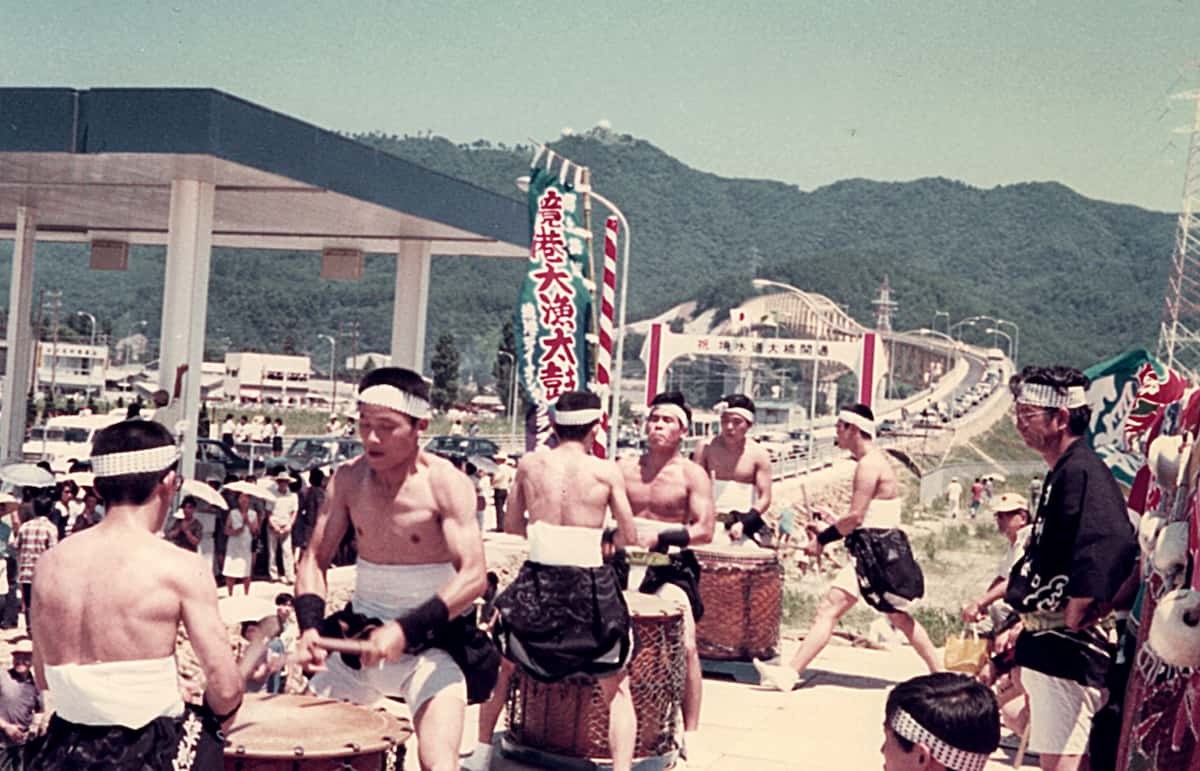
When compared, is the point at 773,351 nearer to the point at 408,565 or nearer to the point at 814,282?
the point at 408,565

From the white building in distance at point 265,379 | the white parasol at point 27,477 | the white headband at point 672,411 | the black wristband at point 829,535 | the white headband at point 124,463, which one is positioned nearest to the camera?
the white headband at point 124,463

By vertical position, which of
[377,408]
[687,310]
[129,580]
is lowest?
[129,580]

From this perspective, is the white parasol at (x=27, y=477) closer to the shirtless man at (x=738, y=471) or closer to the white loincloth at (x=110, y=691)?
the shirtless man at (x=738, y=471)

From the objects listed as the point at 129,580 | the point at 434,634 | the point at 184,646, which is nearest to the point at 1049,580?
the point at 434,634

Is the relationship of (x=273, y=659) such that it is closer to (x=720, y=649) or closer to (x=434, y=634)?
(x=434, y=634)

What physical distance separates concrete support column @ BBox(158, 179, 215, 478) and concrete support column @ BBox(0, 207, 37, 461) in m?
6.88

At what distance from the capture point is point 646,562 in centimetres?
863

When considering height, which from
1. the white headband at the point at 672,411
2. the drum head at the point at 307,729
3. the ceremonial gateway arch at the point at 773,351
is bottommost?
the drum head at the point at 307,729

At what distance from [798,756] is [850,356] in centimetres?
913

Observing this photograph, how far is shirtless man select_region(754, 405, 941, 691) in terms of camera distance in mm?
9914

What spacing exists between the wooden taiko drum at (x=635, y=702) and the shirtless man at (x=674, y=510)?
52 cm

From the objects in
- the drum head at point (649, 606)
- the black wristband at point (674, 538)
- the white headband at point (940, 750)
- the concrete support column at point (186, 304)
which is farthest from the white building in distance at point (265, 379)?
the white headband at point (940, 750)

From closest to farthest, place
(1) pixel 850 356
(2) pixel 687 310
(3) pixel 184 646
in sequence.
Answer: (3) pixel 184 646 → (1) pixel 850 356 → (2) pixel 687 310

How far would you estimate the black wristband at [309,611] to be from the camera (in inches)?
211
